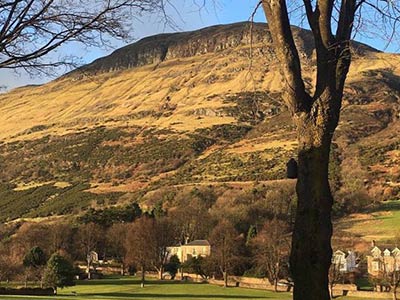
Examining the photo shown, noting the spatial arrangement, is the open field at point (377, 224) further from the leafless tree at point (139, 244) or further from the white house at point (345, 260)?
the leafless tree at point (139, 244)

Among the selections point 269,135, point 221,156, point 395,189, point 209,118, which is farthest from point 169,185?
point 209,118

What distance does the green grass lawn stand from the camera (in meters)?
46.5

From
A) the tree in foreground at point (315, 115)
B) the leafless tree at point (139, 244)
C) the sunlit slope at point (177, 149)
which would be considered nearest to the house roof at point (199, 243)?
the leafless tree at point (139, 244)

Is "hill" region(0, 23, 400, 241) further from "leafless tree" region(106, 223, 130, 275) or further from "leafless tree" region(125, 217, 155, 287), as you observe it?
"leafless tree" region(125, 217, 155, 287)

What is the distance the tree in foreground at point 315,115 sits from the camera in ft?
17.0

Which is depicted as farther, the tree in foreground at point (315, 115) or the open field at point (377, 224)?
the open field at point (377, 224)

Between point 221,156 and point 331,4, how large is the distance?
391 ft

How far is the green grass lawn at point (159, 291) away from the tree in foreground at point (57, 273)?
0.84 meters

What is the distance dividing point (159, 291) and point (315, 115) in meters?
47.6

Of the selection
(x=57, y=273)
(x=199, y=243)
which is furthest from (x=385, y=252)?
(x=57, y=273)

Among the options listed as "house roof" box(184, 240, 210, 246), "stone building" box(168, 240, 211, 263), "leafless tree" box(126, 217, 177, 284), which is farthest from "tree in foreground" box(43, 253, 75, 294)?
"house roof" box(184, 240, 210, 246)

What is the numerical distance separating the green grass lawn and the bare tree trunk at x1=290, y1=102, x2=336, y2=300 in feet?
130

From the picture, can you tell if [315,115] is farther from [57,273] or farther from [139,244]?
[139,244]

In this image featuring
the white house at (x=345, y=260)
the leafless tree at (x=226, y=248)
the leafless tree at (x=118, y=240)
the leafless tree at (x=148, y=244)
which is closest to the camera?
the white house at (x=345, y=260)
